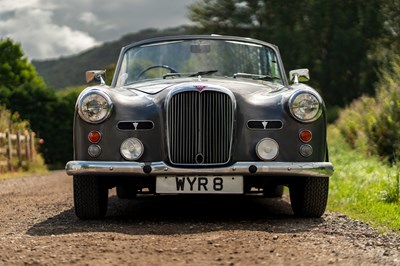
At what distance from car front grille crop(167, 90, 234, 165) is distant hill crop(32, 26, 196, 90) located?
126409mm

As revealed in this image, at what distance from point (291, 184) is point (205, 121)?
1.10 m

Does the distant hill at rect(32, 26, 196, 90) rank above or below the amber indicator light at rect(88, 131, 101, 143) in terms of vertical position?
above

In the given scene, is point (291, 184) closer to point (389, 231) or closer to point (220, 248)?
point (389, 231)

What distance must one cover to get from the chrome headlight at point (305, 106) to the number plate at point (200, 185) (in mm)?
734

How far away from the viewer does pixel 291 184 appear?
6.54 metres

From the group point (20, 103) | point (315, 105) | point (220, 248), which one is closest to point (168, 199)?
point (315, 105)

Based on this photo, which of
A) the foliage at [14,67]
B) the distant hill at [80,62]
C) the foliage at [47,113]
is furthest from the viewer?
the distant hill at [80,62]

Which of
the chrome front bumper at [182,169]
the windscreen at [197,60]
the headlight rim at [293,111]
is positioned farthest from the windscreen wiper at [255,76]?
the chrome front bumper at [182,169]

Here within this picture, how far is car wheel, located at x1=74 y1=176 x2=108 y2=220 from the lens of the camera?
615 cm

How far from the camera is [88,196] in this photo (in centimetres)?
618

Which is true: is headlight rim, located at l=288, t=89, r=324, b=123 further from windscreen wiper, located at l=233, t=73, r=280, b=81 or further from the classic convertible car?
windscreen wiper, located at l=233, t=73, r=280, b=81

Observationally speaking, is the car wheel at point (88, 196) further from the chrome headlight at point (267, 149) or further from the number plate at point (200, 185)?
the chrome headlight at point (267, 149)

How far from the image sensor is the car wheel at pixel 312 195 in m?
6.21

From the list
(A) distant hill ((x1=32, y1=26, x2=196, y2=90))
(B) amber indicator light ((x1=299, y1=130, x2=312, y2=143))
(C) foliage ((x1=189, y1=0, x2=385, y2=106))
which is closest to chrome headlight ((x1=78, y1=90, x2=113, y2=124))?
(B) amber indicator light ((x1=299, y1=130, x2=312, y2=143))
